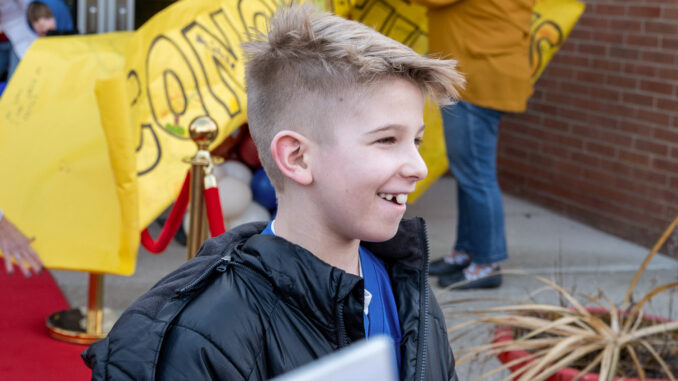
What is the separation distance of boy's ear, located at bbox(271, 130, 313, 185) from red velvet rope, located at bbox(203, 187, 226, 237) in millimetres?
1720

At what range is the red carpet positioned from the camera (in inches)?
157

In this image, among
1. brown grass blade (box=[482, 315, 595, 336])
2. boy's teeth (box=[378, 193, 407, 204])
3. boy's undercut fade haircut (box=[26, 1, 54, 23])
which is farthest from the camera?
boy's undercut fade haircut (box=[26, 1, 54, 23])

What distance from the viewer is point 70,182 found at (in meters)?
4.40

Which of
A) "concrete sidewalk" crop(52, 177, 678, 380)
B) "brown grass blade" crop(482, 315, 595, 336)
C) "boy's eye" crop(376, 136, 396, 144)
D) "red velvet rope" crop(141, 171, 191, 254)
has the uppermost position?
"boy's eye" crop(376, 136, 396, 144)

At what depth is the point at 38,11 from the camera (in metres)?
6.01

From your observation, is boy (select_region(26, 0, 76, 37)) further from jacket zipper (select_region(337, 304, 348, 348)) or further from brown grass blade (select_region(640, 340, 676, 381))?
jacket zipper (select_region(337, 304, 348, 348))

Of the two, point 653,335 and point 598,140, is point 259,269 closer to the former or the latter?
point 653,335

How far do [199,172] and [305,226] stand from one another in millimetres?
1838

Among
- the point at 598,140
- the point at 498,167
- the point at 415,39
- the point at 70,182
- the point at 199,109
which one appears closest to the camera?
the point at 70,182

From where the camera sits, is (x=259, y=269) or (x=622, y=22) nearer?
(x=259, y=269)

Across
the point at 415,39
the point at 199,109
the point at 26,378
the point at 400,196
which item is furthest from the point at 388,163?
the point at 415,39

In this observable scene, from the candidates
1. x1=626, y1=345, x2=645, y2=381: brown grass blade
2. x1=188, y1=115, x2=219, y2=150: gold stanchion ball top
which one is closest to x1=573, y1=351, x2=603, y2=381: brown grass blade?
x1=626, y1=345, x2=645, y2=381: brown grass blade

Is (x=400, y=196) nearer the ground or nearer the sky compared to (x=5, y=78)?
nearer the sky

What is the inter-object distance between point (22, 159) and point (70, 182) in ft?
1.00
